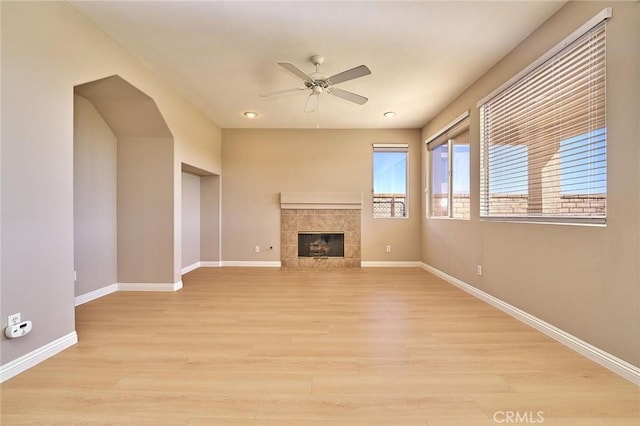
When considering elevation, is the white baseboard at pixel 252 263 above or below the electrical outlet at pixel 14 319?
below

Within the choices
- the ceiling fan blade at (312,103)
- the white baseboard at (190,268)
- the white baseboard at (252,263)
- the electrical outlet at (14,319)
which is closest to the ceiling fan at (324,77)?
the ceiling fan blade at (312,103)

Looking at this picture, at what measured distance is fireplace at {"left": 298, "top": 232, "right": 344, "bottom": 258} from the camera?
5.03 m

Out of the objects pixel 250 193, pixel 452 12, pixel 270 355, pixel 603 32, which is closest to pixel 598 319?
pixel 603 32

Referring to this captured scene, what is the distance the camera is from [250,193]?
16.4 ft

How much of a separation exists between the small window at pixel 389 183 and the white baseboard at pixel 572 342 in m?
2.19

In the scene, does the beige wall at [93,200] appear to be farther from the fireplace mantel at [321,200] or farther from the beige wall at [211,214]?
the fireplace mantel at [321,200]

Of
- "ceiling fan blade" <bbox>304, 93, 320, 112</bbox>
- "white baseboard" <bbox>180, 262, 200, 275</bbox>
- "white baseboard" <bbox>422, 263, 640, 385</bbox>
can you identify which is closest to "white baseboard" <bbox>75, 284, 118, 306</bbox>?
"white baseboard" <bbox>180, 262, 200, 275</bbox>

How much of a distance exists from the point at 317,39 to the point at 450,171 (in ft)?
8.92

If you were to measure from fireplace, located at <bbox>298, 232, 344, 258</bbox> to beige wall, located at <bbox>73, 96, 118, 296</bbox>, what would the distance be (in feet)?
9.29

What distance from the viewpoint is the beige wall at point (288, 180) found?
4961 millimetres

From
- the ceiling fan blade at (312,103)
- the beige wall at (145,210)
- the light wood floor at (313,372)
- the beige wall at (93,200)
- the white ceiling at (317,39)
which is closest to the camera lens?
the light wood floor at (313,372)

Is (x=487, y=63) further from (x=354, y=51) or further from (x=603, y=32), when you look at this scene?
(x=354, y=51)

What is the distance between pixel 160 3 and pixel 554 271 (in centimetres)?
365

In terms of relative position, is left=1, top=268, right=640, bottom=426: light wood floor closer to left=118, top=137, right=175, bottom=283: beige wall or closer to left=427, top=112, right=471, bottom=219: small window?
left=118, top=137, right=175, bottom=283: beige wall
